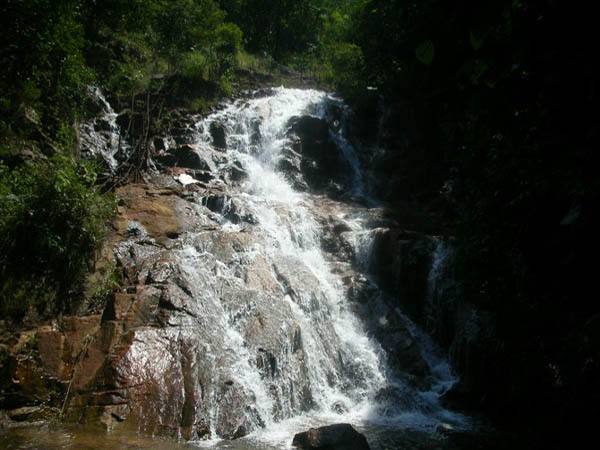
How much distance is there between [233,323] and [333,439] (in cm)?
334

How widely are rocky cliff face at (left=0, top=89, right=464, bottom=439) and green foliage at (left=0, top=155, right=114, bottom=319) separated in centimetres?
61

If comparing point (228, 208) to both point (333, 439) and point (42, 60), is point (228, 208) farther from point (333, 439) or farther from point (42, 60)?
point (333, 439)

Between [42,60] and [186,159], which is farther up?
[186,159]

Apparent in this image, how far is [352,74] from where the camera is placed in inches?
908

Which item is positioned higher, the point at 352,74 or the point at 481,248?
the point at 352,74

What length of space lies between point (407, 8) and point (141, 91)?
706 inches

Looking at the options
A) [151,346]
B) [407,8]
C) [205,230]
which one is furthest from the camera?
[205,230]

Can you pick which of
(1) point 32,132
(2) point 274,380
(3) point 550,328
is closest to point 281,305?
(2) point 274,380

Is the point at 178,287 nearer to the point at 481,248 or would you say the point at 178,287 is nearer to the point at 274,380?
the point at 274,380

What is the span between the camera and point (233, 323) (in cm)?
905

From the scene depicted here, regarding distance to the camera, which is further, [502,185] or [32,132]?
[32,132]

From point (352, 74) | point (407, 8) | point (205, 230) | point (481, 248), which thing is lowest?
point (407, 8)

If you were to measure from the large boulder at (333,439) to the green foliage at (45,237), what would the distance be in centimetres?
462

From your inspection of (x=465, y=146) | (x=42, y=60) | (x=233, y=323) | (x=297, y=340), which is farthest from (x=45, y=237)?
(x=465, y=146)
